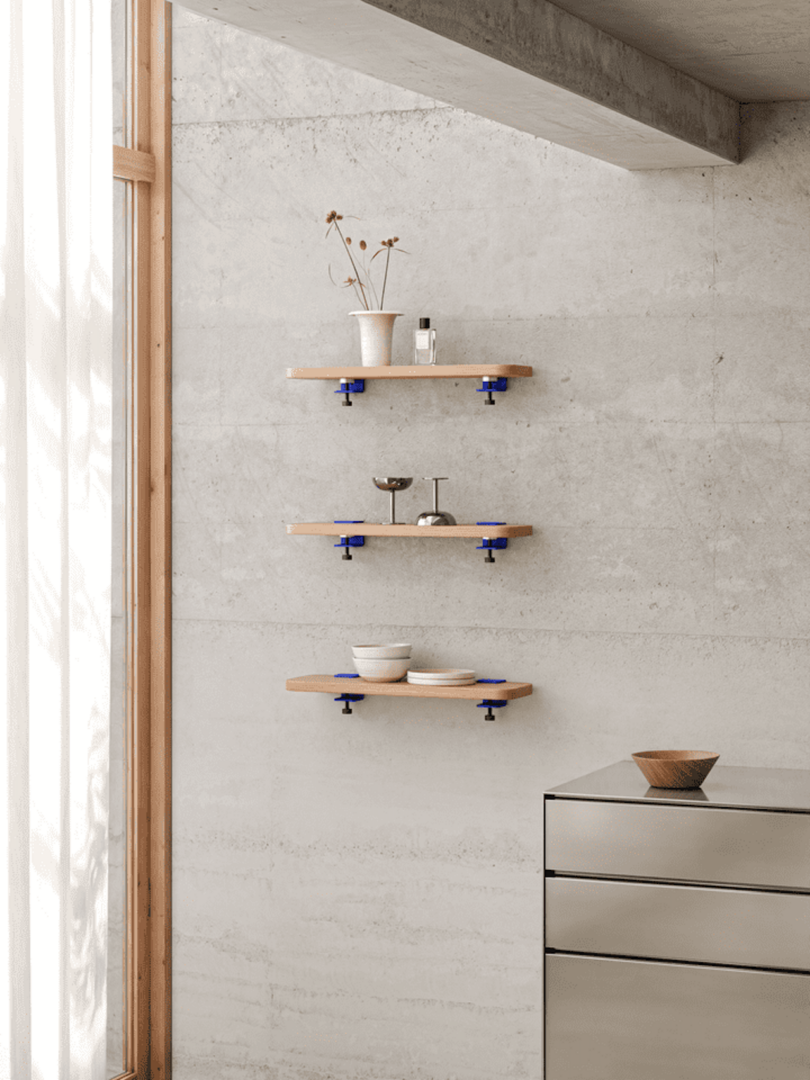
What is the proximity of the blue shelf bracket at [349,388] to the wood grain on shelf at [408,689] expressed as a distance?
94 centimetres

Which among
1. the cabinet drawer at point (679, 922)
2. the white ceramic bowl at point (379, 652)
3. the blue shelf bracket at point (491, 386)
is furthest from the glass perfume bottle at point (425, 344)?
the cabinet drawer at point (679, 922)

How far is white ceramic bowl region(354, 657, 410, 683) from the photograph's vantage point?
473 cm

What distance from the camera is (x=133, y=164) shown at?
5.04 meters

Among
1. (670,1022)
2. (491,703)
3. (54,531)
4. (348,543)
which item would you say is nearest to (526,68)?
(54,531)

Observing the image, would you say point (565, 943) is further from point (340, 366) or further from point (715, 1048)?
point (340, 366)

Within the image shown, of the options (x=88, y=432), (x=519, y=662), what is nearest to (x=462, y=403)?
(x=519, y=662)

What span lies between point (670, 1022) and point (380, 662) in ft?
4.91

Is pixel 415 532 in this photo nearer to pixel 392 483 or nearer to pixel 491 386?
pixel 392 483

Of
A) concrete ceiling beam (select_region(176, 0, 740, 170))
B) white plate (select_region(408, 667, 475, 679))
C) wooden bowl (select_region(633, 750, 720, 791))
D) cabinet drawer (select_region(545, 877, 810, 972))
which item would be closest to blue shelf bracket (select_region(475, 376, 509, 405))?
concrete ceiling beam (select_region(176, 0, 740, 170))

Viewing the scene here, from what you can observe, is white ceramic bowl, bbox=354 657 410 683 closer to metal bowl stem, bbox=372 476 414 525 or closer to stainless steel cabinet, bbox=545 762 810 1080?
metal bowl stem, bbox=372 476 414 525

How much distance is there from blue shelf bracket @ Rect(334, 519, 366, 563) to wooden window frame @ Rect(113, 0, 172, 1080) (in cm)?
68

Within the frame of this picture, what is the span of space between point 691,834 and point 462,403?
171cm

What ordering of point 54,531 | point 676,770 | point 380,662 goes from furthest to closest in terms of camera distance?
1. point 380,662
2. point 54,531
3. point 676,770

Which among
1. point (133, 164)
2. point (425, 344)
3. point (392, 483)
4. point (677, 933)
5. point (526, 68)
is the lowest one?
point (677, 933)
